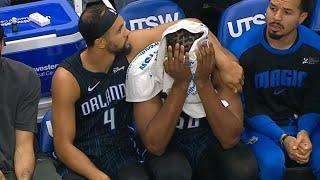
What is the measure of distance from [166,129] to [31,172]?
62 centimetres

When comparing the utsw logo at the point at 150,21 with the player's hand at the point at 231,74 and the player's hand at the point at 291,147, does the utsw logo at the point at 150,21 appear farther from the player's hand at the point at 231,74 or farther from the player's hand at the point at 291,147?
the player's hand at the point at 291,147

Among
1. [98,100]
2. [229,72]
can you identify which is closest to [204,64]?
[229,72]

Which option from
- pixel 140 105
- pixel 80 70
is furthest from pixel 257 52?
pixel 80 70

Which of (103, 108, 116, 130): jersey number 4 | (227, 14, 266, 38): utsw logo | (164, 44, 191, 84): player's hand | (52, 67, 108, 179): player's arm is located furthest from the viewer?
(227, 14, 266, 38): utsw logo

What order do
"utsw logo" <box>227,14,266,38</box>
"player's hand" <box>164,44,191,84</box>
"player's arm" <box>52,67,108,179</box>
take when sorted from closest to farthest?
"player's hand" <box>164,44,191,84</box> → "player's arm" <box>52,67,108,179</box> → "utsw logo" <box>227,14,266,38</box>

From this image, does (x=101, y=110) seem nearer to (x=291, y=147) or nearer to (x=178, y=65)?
(x=178, y=65)

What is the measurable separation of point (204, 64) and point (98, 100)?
0.53m

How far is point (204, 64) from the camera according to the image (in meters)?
A: 2.50

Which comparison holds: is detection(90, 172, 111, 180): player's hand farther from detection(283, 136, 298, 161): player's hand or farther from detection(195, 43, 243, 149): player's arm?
detection(283, 136, 298, 161): player's hand

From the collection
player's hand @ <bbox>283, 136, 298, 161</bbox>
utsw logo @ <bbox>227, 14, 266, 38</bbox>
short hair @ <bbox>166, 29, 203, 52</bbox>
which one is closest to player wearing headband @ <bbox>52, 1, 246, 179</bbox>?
short hair @ <bbox>166, 29, 203, 52</bbox>

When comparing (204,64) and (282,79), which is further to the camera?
(282,79)

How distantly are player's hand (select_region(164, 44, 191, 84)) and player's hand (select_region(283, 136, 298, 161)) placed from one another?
23.6 inches

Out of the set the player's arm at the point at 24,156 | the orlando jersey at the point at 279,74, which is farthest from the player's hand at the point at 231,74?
the player's arm at the point at 24,156

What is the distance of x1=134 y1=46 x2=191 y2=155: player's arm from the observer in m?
2.53
